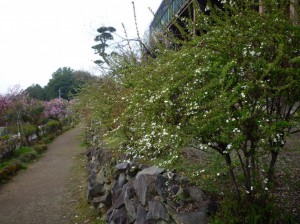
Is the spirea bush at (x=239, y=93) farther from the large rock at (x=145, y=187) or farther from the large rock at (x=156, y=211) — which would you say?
the large rock at (x=145, y=187)

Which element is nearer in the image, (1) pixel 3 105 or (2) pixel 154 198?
(2) pixel 154 198

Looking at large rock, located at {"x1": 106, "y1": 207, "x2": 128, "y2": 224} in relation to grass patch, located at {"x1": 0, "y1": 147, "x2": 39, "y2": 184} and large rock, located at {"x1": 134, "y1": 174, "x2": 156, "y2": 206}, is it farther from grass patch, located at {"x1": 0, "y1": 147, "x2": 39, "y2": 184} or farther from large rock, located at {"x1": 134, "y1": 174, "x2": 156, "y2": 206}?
grass patch, located at {"x1": 0, "y1": 147, "x2": 39, "y2": 184}

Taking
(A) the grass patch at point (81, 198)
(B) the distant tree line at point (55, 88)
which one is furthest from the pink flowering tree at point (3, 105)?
(B) the distant tree line at point (55, 88)

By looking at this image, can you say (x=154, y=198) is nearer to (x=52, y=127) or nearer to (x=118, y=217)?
(x=118, y=217)

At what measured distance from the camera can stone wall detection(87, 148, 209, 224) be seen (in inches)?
140

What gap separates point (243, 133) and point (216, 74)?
26.3 inches

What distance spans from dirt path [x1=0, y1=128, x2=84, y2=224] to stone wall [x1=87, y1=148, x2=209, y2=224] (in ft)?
5.45

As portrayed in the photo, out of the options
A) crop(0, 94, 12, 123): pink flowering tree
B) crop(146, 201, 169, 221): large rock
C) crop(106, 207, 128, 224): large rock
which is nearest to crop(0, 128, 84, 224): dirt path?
crop(106, 207, 128, 224): large rock

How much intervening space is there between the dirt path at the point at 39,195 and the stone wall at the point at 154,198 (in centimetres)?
166

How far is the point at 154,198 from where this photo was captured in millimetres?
4129

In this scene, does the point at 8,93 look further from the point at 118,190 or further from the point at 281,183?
the point at 281,183

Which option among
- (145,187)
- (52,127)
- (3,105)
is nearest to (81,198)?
(145,187)

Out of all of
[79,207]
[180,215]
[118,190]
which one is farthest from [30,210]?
[180,215]

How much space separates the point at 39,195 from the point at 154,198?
5601mm
